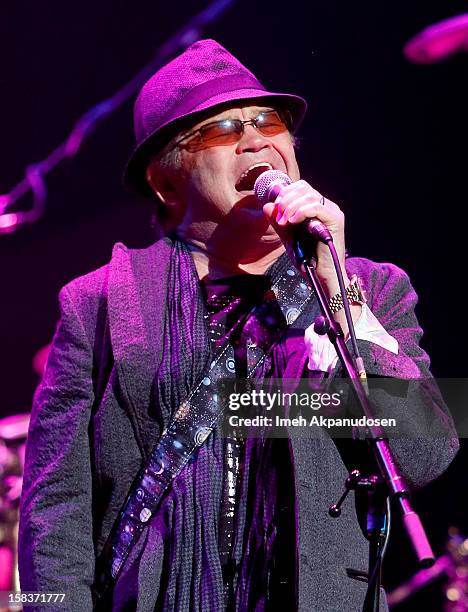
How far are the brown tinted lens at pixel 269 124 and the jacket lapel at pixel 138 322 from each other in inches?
17.4

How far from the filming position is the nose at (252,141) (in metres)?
2.39

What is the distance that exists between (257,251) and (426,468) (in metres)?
0.78

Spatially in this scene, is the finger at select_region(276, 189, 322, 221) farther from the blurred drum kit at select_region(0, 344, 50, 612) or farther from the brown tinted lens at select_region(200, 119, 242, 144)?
the blurred drum kit at select_region(0, 344, 50, 612)

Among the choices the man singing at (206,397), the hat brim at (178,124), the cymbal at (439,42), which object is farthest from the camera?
the cymbal at (439,42)

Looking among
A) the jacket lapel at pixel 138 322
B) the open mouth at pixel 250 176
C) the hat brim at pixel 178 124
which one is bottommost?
the jacket lapel at pixel 138 322

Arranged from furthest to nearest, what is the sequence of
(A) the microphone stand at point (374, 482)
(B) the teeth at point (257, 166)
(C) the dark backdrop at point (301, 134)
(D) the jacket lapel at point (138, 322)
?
(C) the dark backdrop at point (301, 134) < (B) the teeth at point (257, 166) < (D) the jacket lapel at point (138, 322) < (A) the microphone stand at point (374, 482)

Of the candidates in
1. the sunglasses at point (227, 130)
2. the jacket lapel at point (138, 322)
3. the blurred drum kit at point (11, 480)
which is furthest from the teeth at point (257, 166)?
the blurred drum kit at point (11, 480)

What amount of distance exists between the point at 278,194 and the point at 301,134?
5.64ft

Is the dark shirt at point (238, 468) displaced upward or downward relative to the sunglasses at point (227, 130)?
downward

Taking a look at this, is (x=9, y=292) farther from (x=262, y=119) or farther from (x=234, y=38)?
(x=262, y=119)

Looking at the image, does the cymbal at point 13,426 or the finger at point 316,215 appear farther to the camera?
the cymbal at point 13,426

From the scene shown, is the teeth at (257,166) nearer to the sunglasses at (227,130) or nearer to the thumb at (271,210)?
the sunglasses at (227,130)

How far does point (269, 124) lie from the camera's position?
8.16 feet

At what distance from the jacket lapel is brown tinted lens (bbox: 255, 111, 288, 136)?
441mm
